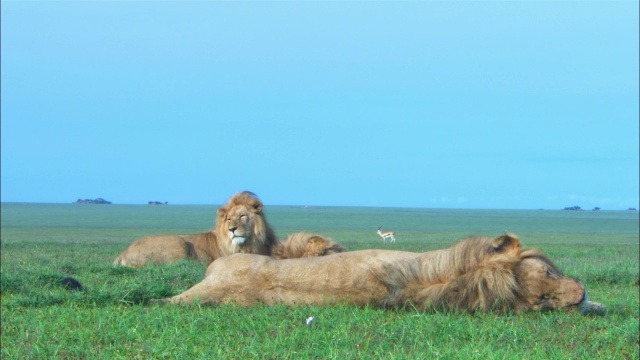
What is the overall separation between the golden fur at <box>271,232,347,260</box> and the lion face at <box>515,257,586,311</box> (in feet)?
7.60

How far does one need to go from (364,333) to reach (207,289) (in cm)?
157

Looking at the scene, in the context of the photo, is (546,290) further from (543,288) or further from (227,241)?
(227,241)

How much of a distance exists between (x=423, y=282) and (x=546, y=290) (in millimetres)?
776

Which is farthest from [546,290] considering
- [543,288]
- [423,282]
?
[423,282]

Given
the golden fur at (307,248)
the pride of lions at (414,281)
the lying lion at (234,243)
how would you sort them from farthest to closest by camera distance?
the lying lion at (234,243) < the golden fur at (307,248) < the pride of lions at (414,281)

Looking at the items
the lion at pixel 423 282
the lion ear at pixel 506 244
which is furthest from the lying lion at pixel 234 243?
the lion ear at pixel 506 244

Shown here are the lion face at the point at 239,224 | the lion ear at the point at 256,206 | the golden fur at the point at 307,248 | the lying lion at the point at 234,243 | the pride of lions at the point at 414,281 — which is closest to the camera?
the pride of lions at the point at 414,281

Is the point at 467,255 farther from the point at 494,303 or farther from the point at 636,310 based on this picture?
the point at 636,310

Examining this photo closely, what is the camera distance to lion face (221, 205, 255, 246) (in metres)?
9.98

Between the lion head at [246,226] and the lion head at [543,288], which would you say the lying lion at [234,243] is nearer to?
the lion head at [246,226]

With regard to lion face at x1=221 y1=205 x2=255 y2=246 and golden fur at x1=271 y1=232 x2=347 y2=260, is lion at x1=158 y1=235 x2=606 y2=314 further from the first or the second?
lion face at x1=221 y1=205 x2=255 y2=246

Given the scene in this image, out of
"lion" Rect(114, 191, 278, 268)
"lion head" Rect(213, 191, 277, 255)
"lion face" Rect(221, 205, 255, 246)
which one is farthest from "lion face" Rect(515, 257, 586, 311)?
"lion face" Rect(221, 205, 255, 246)

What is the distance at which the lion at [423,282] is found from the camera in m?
5.49

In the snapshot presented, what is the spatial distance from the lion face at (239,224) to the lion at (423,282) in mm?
4033
